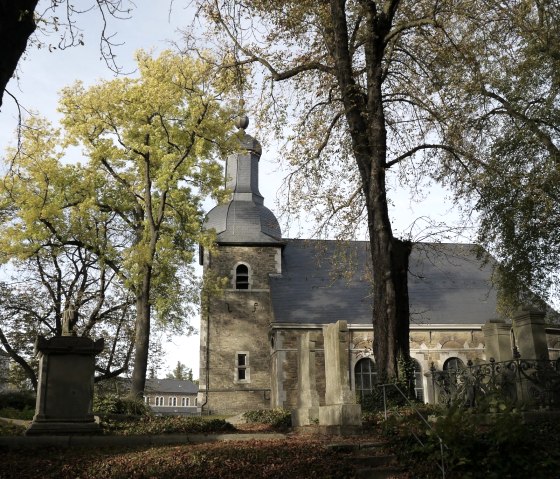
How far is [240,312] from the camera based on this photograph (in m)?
28.0

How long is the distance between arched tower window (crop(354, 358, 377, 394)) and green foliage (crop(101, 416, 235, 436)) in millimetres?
14567

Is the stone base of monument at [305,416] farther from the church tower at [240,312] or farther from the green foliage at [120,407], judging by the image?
the church tower at [240,312]

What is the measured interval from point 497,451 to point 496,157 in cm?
1075

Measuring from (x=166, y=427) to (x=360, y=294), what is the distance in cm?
1765

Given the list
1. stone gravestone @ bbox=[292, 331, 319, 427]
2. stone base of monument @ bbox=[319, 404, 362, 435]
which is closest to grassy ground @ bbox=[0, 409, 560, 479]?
stone base of monument @ bbox=[319, 404, 362, 435]

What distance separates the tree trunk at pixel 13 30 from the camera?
4.80 metres

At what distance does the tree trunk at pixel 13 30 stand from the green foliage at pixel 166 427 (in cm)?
765

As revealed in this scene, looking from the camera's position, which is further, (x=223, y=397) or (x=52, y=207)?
(x=223, y=397)

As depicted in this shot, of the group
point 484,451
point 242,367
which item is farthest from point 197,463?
point 242,367

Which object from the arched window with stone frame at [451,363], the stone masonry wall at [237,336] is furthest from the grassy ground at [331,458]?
the arched window with stone frame at [451,363]

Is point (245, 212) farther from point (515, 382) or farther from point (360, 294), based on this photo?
point (515, 382)

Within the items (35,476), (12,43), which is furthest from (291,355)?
(12,43)

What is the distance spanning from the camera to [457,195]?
14.6 m

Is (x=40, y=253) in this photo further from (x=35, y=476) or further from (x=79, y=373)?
(x=35, y=476)
